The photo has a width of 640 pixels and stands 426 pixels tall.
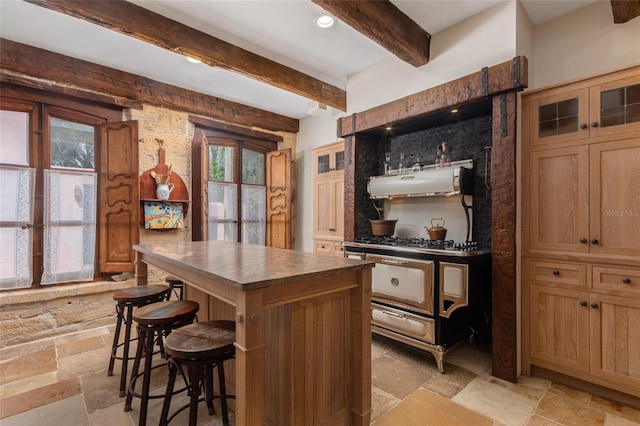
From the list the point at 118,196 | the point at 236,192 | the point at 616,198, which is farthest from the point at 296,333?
the point at 236,192

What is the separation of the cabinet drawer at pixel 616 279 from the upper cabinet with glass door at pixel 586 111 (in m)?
0.90

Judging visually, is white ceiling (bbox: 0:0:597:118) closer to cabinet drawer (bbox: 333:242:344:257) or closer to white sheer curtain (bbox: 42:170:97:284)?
white sheer curtain (bbox: 42:170:97:284)

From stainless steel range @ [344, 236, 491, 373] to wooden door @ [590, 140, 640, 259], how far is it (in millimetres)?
737

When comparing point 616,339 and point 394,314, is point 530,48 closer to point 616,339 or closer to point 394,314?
point 616,339

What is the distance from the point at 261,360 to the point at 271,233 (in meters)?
3.80

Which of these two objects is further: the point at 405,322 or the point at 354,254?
the point at 354,254

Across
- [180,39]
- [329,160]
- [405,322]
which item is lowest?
[405,322]

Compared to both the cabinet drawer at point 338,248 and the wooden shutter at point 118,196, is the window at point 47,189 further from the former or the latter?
the cabinet drawer at point 338,248

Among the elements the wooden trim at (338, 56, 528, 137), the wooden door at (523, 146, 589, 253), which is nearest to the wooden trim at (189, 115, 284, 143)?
the wooden trim at (338, 56, 528, 137)

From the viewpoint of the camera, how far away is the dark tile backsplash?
113 inches

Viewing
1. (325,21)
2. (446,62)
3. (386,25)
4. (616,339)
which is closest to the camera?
Answer: (616,339)

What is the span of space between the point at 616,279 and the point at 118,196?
464cm

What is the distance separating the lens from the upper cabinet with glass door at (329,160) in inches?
162

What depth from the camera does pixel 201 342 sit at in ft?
4.90
